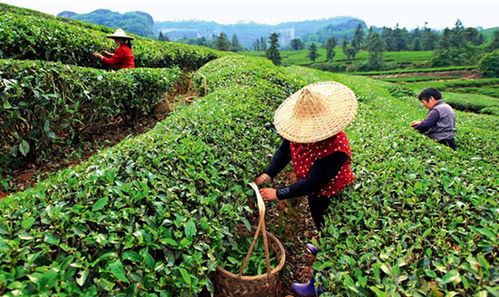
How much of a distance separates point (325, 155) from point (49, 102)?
150 inches

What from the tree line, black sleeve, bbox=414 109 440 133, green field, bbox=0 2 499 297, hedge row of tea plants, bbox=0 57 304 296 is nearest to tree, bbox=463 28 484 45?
the tree line

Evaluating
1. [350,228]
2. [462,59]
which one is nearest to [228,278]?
[350,228]

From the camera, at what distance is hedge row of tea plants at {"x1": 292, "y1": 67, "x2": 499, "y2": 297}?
4.96 feet

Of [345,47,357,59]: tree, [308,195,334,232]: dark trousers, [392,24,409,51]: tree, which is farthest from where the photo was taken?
[392,24,409,51]: tree

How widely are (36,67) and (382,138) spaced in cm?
490

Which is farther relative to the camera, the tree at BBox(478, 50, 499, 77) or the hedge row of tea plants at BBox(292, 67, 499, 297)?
the tree at BBox(478, 50, 499, 77)

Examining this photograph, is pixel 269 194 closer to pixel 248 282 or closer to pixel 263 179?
pixel 263 179

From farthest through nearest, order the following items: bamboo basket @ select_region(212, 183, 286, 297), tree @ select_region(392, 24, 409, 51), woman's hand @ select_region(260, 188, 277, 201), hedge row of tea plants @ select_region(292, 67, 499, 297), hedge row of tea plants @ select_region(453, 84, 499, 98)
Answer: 1. tree @ select_region(392, 24, 409, 51)
2. hedge row of tea plants @ select_region(453, 84, 499, 98)
3. woman's hand @ select_region(260, 188, 277, 201)
4. bamboo basket @ select_region(212, 183, 286, 297)
5. hedge row of tea plants @ select_region(292, 67, 499, 297)

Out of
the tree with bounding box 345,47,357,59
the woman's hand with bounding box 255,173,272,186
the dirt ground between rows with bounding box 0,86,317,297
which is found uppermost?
the tree with bounding box 345,47,357,59

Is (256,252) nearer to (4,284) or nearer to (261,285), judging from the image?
(261,285)

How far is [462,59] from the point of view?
2031 inches

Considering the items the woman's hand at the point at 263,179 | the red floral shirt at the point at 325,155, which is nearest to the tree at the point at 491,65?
the red floral shirt at the point at 325,155

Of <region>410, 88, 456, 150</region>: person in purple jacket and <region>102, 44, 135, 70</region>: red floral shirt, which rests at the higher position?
<region>102, 44, 135, 70</region>: red floral shirt

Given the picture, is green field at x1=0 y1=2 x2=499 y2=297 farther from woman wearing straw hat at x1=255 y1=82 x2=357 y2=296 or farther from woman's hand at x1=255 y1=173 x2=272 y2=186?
woman wearing straw hat at x1=255 y1=82 x2=357 y2=296
